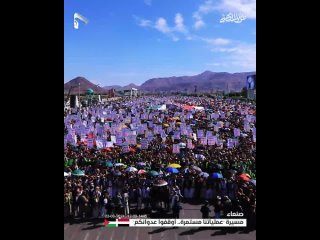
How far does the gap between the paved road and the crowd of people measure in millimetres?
454

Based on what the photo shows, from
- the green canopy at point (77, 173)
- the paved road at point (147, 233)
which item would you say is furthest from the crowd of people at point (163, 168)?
the paved road at point (147, 233)

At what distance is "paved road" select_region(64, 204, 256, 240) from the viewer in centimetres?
1119

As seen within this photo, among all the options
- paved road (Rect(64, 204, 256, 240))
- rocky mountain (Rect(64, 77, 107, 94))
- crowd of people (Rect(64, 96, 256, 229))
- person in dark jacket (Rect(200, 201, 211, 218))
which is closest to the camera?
paved road (Rect(64, 204, 256, 240))

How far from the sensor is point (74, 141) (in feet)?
51.8

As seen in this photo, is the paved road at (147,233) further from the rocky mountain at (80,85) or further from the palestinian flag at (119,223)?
the rocky mountain at (80,85)

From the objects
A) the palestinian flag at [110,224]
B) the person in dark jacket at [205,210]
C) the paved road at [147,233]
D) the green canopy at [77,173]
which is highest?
the green canopy at [77,173]

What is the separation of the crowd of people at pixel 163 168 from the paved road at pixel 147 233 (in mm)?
454

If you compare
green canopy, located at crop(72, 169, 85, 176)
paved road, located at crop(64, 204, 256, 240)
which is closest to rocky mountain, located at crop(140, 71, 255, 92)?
green canopy, located at crop(72, 169, 85, 176)

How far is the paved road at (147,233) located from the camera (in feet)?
36.7

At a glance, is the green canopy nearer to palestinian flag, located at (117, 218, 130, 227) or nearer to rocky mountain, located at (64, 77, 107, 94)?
palestinian flag, located at (117, 218, 130, 227)

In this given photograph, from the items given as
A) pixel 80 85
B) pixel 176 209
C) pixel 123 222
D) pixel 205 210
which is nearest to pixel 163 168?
pixel 176 209
